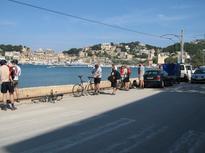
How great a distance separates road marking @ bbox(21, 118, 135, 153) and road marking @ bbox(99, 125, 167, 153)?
792 millimetres

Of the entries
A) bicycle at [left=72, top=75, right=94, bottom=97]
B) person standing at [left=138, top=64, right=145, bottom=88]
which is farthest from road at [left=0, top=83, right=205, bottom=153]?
person standing at [left=138, top=64, right=145, bottom=88]

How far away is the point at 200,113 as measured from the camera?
15258mm

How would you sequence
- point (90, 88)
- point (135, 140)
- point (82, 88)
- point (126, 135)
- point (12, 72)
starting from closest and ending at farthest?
point (135, 140) → point (126, 135) → point (12, 72) → point (82, 88) → point (90, 88)

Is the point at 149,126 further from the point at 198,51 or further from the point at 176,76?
the point at 198,51

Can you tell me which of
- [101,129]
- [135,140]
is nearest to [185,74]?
[101,129]

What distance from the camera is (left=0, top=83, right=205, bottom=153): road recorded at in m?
8.79

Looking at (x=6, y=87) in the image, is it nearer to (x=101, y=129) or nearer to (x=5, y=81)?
(x=5, y=81)

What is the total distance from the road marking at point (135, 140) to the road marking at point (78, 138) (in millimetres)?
792

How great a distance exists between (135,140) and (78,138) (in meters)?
1.32

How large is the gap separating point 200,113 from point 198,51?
8481cm

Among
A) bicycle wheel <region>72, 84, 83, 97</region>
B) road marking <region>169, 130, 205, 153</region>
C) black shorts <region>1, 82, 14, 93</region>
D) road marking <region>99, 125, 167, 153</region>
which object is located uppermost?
black shorts <region>1, 82, 14, 93</region>

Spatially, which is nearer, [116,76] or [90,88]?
[116,76]

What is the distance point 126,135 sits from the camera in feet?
33.8

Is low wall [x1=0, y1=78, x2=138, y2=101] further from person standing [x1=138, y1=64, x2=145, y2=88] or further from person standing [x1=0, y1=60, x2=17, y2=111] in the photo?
person standing [x1=138, y1=64, x2=145, y2=88]
